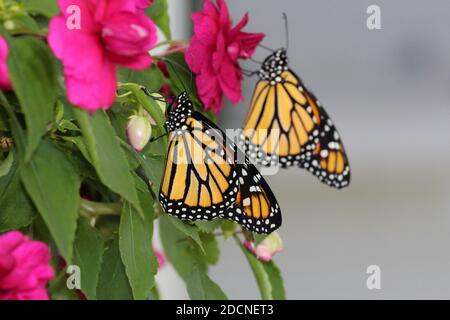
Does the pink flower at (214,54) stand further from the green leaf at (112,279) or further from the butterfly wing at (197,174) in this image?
the green leaf at (112,279)

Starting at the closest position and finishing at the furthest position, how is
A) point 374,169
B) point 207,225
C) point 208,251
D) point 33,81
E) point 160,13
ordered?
point 33,81 → point 207,225 → point 160,13 → point 208,251 → point 374,169

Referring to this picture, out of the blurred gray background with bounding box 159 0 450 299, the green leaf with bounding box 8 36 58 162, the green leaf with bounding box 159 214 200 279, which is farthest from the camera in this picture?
the blurred gray background with bounding box 159 0 450 299

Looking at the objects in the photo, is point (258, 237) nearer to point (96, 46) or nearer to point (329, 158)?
point (329, 158)

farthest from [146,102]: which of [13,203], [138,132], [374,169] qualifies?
[374,169]

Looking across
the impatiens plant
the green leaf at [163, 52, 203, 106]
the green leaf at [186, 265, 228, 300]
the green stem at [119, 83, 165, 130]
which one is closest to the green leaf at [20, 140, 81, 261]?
A: the impatiens plant

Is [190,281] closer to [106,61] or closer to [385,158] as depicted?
[106,61]

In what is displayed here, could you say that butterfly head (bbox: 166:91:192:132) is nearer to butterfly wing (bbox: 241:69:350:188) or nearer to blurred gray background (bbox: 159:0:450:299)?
butterfly wing (bbox: 241:69:350:188)

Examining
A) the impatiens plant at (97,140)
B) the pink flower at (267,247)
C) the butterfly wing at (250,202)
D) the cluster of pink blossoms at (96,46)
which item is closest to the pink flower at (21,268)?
the impatiens plant at (97,140)
